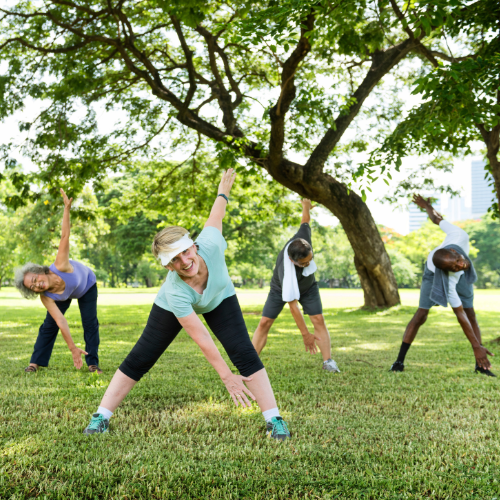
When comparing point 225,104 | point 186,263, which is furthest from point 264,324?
point 225,104

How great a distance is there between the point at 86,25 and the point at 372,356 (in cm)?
1105

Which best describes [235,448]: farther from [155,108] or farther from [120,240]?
[120,240]

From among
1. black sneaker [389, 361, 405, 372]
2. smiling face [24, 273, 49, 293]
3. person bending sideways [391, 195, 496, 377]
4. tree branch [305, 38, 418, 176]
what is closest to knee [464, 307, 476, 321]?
person bending sideways [391, 195, 496, 377]

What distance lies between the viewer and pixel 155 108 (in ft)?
54.9

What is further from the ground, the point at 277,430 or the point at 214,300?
the point at 214,300

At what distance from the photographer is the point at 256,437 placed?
11.6ft

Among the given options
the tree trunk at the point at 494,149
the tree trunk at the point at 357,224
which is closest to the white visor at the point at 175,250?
the tree trunk at the point at 494,149

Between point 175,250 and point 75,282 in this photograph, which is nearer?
point 175,250

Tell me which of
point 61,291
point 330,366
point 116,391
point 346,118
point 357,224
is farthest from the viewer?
point 357,224

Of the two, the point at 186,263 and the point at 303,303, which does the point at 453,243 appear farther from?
the point at 186,263

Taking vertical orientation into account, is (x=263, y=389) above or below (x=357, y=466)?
above

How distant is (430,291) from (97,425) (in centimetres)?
447

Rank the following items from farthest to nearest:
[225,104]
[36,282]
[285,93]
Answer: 1. [225,104]
2. [285,93]
3. [36,282]

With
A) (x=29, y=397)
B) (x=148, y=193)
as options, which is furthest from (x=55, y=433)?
(x=148, y=193)
